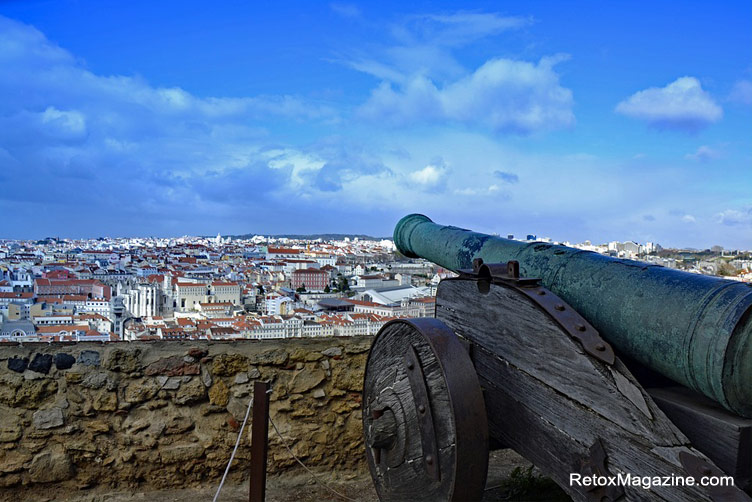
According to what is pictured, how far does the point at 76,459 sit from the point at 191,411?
54 centimetres

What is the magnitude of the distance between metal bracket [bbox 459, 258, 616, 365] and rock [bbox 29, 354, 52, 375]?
212 centimetres

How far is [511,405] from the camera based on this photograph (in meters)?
1.57

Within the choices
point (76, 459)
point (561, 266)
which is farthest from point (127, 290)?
point (561, 266)

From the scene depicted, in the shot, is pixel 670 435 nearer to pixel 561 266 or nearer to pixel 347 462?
pixel 561 266

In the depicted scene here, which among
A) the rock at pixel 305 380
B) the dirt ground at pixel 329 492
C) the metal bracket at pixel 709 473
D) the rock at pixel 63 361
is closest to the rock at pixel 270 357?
the rock at pixel 305 380

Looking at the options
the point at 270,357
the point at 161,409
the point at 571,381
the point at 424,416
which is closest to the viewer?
the point at 571,381

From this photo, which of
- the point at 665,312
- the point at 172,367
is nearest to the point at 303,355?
the point at 172,367

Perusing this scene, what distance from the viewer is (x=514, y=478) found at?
8.20ft

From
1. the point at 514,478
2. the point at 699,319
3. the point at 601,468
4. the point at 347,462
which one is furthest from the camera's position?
the point at 347,462

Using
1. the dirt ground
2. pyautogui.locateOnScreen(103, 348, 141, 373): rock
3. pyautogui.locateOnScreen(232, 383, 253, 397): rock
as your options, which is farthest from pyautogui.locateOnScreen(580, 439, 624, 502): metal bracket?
pyautogui.locateOnScreen(103, 348, 141, 373): rock

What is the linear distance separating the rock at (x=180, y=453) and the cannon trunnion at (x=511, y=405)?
1.29 meters

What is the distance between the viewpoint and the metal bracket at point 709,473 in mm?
1039

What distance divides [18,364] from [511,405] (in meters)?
2.29

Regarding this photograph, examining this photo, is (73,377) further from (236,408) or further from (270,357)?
(270,357)
